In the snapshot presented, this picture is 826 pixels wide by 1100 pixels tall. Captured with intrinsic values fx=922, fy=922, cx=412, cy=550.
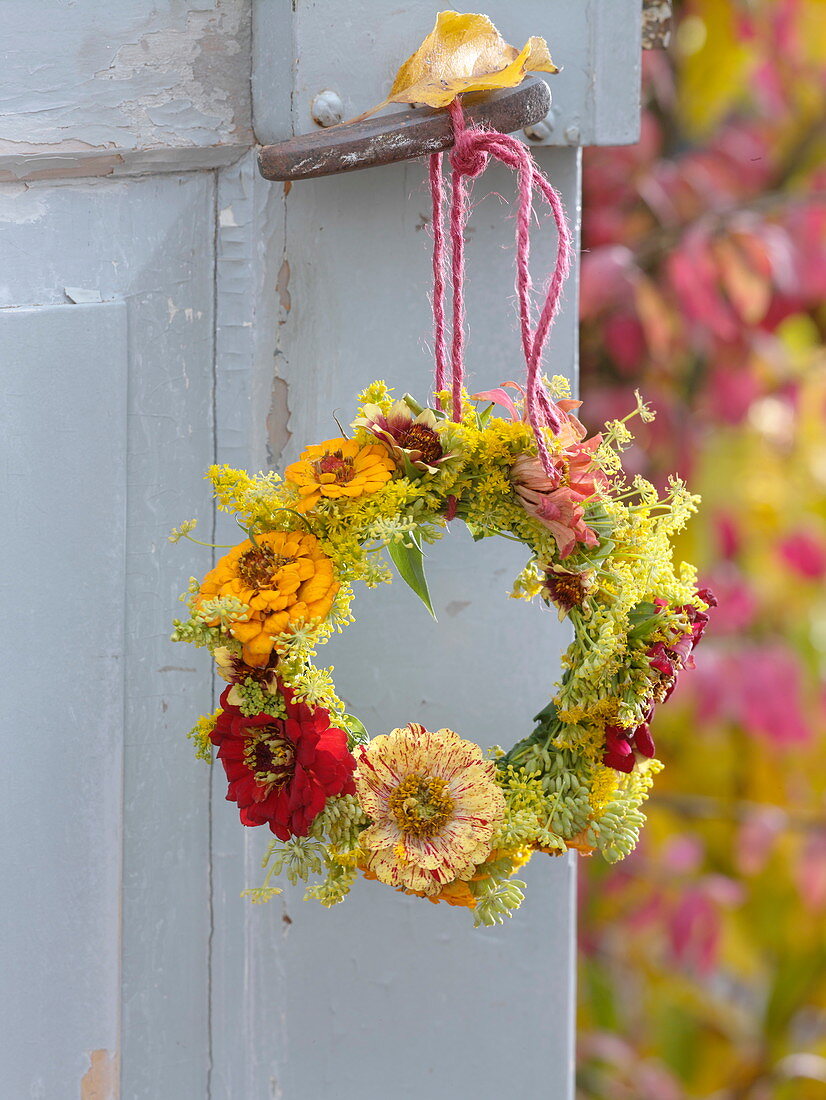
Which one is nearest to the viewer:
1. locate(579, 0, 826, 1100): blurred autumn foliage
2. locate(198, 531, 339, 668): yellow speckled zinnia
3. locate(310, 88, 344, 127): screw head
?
locate(198, 531, 339, 668): yellow speckled zinnia

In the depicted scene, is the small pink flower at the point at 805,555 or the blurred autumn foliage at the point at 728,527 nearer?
the blurred autumn foliage at the point at 728,527

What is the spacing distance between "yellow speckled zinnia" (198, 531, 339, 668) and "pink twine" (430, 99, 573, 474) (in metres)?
0.13

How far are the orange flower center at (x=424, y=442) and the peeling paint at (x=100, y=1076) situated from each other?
0.55 meters

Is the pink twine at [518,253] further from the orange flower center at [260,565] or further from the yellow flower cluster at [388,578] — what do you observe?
the orange flower center at [260,565]

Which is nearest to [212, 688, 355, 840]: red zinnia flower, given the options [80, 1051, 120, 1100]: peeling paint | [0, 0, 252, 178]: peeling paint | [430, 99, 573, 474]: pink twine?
[430, 99, 573, 474]: pink twine

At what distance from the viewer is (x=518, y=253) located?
56 cm

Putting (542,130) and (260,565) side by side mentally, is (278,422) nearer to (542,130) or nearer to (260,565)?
(260,565)

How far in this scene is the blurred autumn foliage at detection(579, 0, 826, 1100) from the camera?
1.24m

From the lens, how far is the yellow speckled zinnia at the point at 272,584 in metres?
0.55

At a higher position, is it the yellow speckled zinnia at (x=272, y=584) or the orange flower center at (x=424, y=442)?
the orange flower center at (x=424, y=442)

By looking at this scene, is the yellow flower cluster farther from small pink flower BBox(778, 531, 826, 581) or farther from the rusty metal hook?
small pink flower BBox(778, 531, 826, 581)

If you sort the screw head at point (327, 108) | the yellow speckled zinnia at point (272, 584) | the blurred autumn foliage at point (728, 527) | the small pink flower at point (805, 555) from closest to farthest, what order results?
the yellow speckled zinnia at point (272, 584), the screw head at point (327, 108), the blurred autumn foliage at point (728, 527), the small pink flower at point (805, 555)

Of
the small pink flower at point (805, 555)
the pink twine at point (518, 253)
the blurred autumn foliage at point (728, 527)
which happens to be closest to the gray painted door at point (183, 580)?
the pink twine at point (518, 253)

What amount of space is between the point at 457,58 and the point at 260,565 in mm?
348
